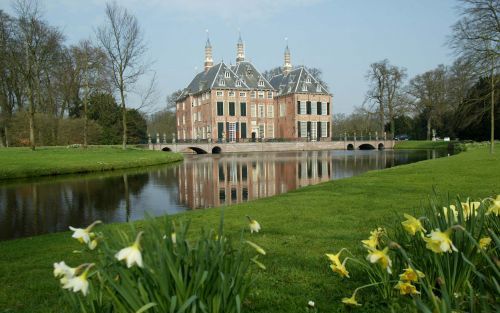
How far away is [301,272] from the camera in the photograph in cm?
397

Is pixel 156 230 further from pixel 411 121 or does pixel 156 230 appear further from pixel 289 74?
pixel 411 121

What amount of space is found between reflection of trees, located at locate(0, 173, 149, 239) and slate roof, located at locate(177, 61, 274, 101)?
3386cm

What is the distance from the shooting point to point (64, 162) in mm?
21250

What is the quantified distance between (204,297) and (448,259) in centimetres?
166

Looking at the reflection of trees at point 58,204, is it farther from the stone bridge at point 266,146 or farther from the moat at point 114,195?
the stone bridge at point 266,146

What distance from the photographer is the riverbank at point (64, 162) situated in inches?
730

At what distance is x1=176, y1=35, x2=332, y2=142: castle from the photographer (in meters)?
49.7

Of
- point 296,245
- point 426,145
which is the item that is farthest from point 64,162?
point 426,145

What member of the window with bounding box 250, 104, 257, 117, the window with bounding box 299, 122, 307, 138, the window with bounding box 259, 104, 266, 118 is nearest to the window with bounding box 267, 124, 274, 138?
the window with bounding box 259, 104, 266, 118

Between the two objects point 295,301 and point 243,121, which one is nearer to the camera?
point 295,301

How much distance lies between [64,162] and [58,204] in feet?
34.8

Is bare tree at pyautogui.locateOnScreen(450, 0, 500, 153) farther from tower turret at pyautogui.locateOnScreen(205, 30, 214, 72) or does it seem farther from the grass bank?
tower turret at pyautogui.locateOnScreen(205, 30, 214, 72)

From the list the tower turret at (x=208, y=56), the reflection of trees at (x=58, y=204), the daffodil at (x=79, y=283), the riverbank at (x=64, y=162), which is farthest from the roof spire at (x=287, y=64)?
the daffodil at (x=79, y=283)

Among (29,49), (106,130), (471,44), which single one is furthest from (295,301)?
(106,130)
